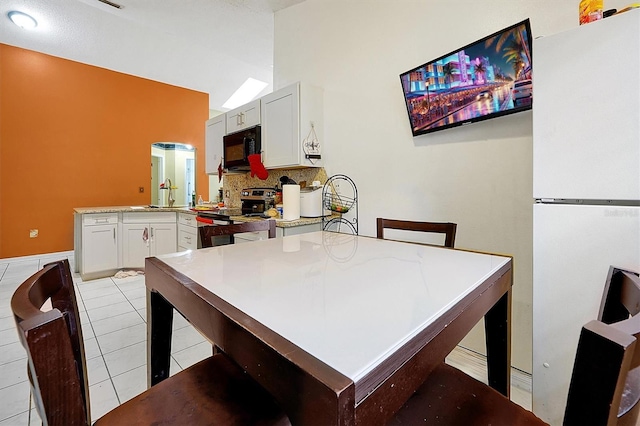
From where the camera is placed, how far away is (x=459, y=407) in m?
0.76

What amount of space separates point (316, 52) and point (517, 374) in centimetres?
307

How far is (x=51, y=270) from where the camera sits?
2.45 ft

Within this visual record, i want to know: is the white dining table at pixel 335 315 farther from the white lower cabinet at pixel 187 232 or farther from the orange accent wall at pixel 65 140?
the orange accent wall at pixel 65 140

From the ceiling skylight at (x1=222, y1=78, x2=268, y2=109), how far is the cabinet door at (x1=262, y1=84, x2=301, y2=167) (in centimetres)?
326

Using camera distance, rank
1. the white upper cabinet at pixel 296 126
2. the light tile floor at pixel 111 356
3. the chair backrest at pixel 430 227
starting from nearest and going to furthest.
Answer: the chair backrest at pixel 430 227
the light tile floor at pixel 111 356
the white upper cabinet at pixel 296 126

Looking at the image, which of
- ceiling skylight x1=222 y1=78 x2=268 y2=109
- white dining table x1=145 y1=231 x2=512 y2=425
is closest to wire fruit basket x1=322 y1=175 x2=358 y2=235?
white dining table x1=145 y1=231 x2=512 y2=425

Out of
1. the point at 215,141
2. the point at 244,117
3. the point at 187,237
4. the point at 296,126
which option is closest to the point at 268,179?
the point at 244,117

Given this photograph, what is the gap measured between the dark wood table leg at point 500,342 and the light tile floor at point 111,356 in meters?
0.74

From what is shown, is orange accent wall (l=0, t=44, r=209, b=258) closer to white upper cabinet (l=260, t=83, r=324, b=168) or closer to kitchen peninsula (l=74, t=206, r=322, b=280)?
kitchen peninsula (l=74, t=206, r=322, b=280)

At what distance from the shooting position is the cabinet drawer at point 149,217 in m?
3.89

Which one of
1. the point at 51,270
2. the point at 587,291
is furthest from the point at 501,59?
the point at 51,270

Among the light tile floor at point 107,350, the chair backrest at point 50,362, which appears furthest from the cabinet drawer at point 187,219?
the chair backrest at point 50,362

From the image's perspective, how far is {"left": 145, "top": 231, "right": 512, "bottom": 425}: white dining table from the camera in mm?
425

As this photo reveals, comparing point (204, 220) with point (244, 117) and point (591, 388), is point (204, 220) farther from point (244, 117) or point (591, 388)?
point (591, 388)
